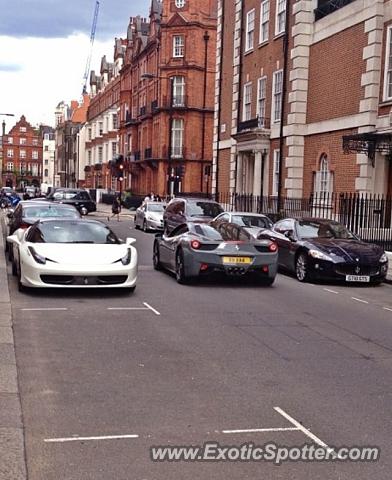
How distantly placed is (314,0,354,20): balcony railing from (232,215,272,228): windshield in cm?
1146

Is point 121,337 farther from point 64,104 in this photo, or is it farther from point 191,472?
point 64,104

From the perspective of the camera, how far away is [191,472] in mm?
4320

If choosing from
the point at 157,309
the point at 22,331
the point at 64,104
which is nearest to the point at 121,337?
the point at 22,331

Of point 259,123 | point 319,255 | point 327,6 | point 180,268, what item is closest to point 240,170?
point 259,123

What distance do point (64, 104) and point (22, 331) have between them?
130135mm

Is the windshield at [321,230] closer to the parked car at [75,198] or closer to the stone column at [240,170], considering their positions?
the stone column at [240,170]

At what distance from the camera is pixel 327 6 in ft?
90.6

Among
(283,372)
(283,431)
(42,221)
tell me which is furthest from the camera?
A: (42,221)

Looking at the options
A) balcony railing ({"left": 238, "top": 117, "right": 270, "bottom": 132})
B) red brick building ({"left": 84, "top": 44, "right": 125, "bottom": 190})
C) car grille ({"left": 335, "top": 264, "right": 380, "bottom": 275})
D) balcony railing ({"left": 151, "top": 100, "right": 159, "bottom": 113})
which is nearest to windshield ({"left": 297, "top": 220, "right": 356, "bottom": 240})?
car grille ({"left": 335, "top": 264, "right": 380, "bottom": 275})

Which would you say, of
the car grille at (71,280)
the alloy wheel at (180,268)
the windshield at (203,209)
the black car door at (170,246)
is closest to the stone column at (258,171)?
the windshield at (203,209)

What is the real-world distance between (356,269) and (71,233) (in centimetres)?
600

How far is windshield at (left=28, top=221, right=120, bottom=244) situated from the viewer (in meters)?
11.8

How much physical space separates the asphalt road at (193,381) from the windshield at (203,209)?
13047 mm

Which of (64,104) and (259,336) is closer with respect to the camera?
(259,336)
